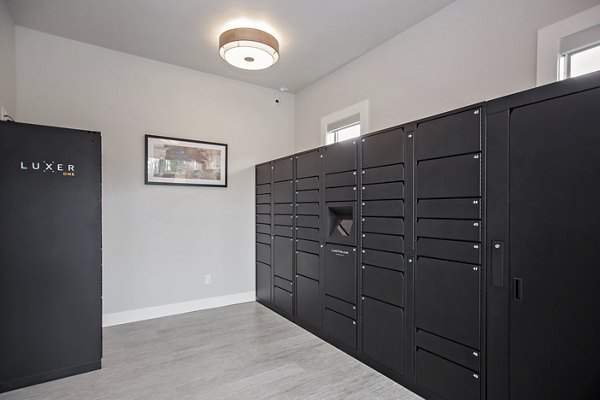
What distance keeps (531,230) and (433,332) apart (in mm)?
877

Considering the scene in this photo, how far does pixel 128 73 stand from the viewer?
3.46 metres

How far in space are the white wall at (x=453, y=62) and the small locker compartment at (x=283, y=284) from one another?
6.42 feet

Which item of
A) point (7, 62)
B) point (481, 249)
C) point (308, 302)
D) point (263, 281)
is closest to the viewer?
point (481, 249)

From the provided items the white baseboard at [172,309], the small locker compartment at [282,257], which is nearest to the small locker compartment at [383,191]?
the small locker compartment at [282,257]

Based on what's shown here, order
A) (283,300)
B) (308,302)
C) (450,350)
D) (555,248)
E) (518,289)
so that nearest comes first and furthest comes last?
(555,248), (518,289), (450,350), (308,302), (283,300)

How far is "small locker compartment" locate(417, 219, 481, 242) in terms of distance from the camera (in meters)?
1.78

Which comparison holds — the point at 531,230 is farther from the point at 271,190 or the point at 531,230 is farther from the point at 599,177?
the point at 271,190

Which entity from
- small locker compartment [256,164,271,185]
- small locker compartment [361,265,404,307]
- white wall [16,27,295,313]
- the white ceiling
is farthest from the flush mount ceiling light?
small locker compartment [361,265,404,307]

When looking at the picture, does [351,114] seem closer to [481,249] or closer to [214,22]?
[214,22]

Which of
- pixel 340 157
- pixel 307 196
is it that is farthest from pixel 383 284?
pixel 307 196

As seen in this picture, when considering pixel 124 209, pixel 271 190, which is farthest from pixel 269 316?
pixel 124 209

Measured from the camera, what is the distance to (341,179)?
2805 millimetres

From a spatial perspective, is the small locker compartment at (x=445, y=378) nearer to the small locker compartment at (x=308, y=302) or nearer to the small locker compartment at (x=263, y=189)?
the small locker compartment at (x=308, y=302)

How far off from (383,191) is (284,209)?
1.56 meters
